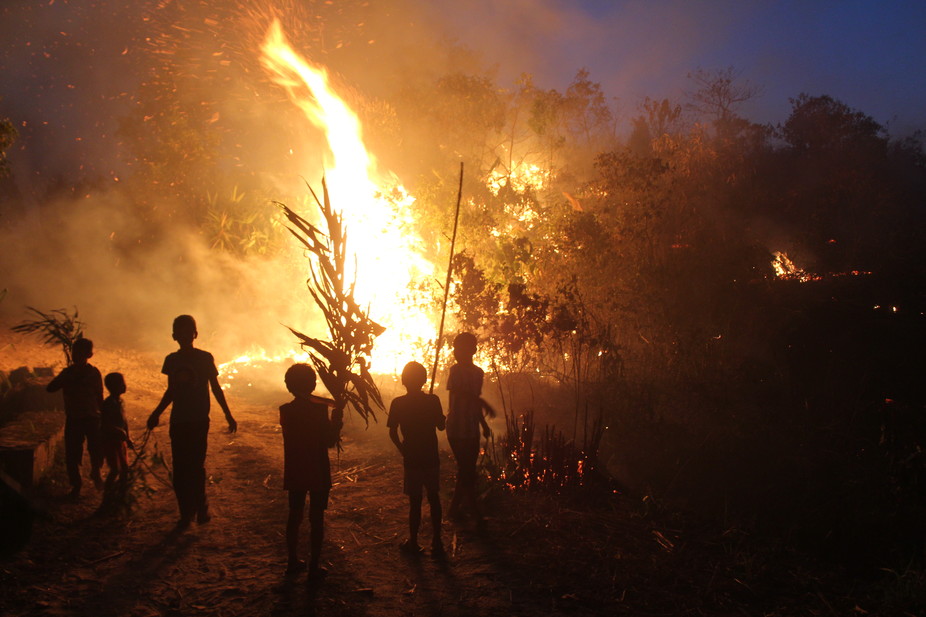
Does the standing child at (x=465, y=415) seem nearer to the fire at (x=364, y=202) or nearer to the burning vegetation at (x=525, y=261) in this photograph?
the burning vegetation at (x=525, y=261)

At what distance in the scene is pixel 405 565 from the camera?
15.7 ft

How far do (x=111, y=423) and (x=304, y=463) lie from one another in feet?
9.64

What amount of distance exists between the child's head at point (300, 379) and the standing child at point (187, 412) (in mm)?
1088

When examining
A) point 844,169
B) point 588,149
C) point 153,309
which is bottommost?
point 153,309

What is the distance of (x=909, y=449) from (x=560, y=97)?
13.3 metres

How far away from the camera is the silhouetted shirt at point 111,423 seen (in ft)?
20.1

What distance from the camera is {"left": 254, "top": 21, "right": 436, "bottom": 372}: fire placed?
14844 mm

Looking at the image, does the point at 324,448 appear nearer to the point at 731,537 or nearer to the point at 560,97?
the point at 731,537

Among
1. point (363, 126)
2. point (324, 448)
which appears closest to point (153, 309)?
point (363, 126)

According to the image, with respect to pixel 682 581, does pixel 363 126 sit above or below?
above

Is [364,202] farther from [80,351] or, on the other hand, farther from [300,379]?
[300,379]

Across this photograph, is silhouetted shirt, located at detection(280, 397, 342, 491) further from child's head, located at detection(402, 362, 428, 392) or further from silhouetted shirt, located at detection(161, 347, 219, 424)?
silhouetted shirt, located at detection(161, 347, 219, 424)

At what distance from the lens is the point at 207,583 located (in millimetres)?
4395

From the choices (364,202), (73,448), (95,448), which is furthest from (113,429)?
(364,202)
